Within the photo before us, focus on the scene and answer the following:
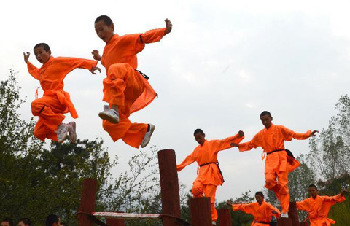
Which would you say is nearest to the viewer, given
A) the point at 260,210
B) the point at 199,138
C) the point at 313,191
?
the point at 199,138

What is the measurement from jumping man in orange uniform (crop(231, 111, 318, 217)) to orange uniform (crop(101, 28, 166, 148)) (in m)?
3.78

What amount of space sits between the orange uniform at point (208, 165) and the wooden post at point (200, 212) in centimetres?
509

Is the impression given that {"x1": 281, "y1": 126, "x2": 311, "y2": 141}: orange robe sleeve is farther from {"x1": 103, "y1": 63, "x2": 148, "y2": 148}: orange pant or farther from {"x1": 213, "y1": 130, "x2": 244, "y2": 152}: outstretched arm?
{"x1": 103, "y1": 63, "x2": 148, "y2": 148}: orange pant

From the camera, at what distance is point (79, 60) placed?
22.4ft

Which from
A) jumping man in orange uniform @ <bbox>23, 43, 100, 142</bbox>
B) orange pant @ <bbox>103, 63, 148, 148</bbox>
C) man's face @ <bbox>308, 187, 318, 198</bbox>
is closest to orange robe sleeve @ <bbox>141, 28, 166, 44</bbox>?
orange pant @ <bbox>103, 63, 148, 148</bbox>

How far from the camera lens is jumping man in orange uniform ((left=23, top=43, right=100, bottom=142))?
6.46 m

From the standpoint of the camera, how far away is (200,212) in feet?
13.0

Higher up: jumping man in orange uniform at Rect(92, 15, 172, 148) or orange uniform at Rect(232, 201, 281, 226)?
jumping man in orange uniform at Rect(92, 15, 172, 148)

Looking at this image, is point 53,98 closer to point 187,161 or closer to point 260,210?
point 187,161

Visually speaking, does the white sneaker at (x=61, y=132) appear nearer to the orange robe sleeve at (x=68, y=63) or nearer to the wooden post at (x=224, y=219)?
the orange robe sleeve at (x=68, y=63)

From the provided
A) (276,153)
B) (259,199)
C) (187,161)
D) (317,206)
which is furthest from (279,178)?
(259,199)

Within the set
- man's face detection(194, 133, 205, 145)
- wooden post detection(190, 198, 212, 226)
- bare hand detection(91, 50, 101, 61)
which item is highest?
bare hand detection(91, 50, 101, 61)

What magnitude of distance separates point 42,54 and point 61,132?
122cm

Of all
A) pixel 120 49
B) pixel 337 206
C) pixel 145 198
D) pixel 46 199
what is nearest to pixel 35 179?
pixel 46 199
